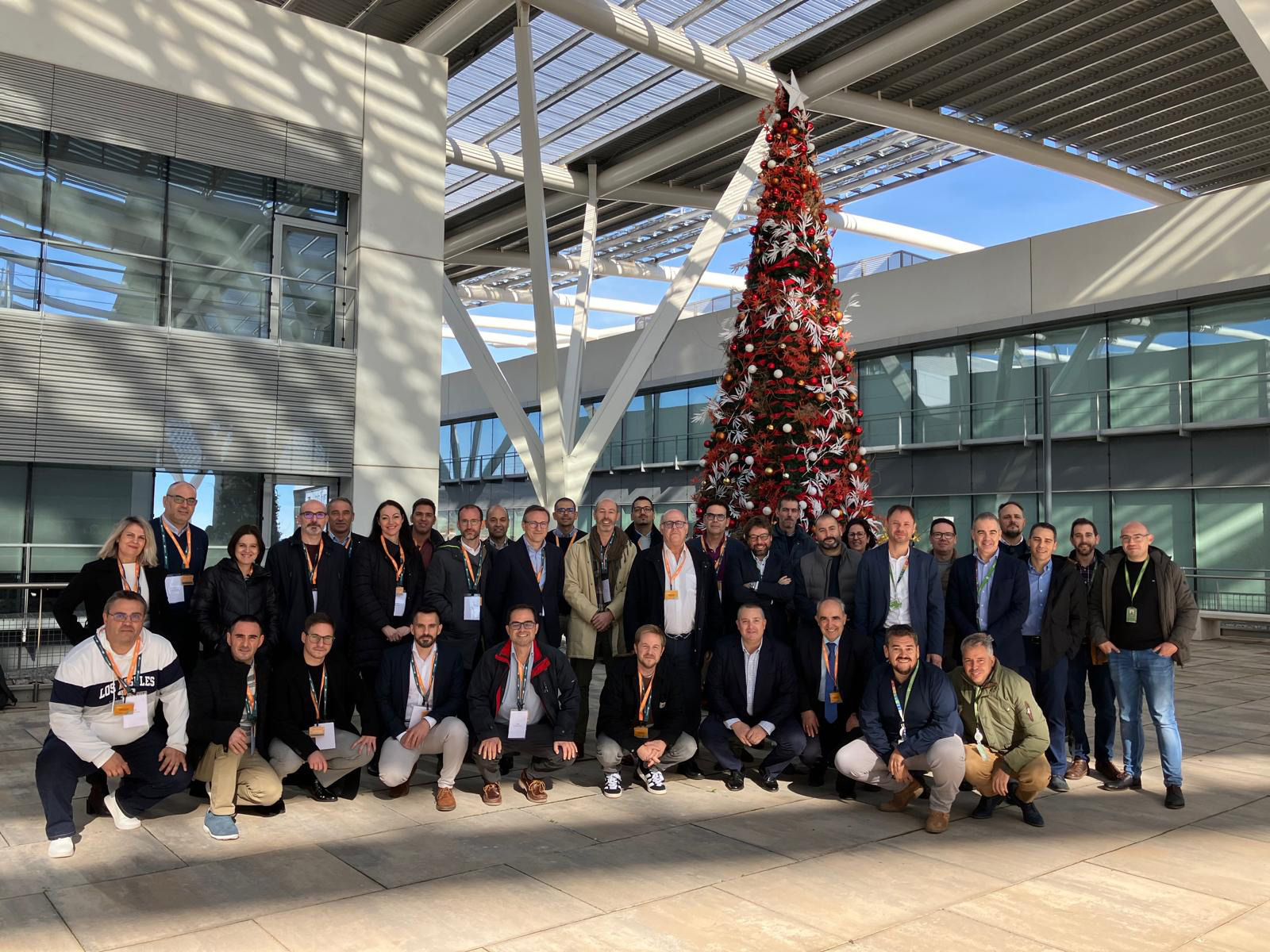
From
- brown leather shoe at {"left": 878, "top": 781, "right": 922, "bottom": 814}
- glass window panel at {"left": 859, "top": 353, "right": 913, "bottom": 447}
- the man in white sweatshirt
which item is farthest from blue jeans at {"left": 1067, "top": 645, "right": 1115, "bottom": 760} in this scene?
glass window panel at {"left": 859, "top": 353, "right": 913, "bottom": 447}

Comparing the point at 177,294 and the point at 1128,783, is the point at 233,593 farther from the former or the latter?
the point at 177,294

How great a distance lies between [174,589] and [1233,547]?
60.9ft

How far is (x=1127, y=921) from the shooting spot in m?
4.52

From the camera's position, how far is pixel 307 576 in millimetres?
7223

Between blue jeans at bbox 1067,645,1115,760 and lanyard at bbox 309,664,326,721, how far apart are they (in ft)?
16.6

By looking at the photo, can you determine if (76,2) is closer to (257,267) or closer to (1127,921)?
(257,267)

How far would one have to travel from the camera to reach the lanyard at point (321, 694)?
6.45 m

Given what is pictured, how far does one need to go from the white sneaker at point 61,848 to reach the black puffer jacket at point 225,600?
1.58m

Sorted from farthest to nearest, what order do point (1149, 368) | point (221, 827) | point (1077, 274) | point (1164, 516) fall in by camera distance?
point (1077, 274), point (1149, 368), point (1164, 516), point (221, 827)

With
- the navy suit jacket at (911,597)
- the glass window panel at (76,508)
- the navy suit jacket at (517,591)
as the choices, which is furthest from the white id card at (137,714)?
the glass window panel at (76,508)

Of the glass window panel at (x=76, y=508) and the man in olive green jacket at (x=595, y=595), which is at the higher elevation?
the glass window panel at (x=76, y=508)

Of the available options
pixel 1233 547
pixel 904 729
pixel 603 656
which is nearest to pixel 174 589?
pixel 603 656

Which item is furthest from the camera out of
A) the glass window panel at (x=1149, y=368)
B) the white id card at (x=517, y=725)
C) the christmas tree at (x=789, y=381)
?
the glass window panel at (x=1149, y=368)

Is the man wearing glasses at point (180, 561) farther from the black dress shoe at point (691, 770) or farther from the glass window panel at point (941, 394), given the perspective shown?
the glass window panel at point (941, 394)
